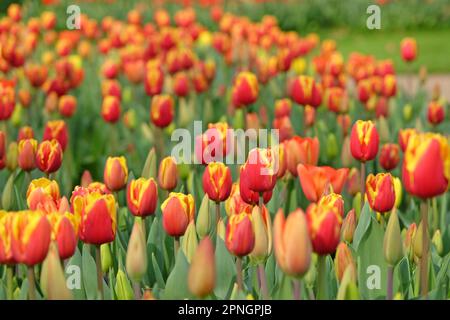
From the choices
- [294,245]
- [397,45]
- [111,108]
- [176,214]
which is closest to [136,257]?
[176,214]

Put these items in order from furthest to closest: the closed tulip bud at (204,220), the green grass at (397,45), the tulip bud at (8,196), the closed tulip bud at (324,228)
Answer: the green grass at (397,45), the tulip bud at (8,196), the closed tulip bud at (204,220), the closed tulip bud at (324,228)

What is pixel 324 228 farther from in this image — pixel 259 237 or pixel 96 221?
pixel 96 221

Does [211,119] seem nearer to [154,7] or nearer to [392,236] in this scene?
[392,236]

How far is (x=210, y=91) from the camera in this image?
20.7 ft

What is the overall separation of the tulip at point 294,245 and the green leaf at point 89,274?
29.2 inches

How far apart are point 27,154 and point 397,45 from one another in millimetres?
11895

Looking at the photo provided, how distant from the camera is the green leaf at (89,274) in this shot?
7.84 feet

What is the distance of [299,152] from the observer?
10.2 feet

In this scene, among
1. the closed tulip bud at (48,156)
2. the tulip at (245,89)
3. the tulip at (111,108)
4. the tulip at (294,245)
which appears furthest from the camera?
the tulip at (111,108)

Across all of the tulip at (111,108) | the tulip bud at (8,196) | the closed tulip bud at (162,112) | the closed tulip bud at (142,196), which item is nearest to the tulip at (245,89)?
the closed tulip bud at (162,112)

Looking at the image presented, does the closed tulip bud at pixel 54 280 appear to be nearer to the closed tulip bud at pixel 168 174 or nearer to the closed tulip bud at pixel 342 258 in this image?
the closed tulip bud at pixel 342 258

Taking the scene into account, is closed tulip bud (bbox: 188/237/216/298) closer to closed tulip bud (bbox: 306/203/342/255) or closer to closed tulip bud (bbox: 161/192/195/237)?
closed tulip bud (bbox: 306/203/342/255)
